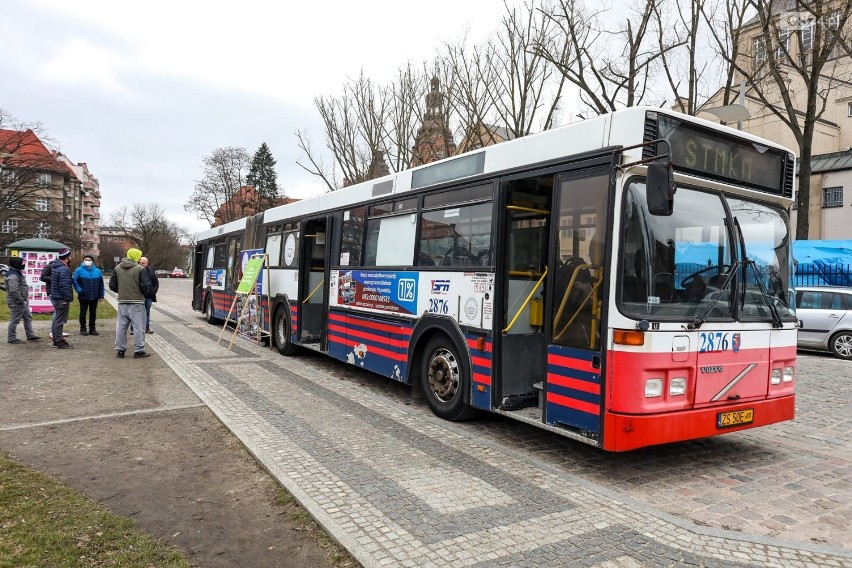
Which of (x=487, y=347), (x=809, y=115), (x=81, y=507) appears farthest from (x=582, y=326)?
(x=809, y=115)

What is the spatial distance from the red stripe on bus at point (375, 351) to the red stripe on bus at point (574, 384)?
2.70 m

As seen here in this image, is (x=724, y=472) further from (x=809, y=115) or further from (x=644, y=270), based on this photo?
(x=809, y=115)

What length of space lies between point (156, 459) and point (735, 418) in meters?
5.21

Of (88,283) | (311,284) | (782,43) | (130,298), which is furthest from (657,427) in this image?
(782,43)

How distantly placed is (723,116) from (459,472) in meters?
11.6

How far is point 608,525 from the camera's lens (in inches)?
161

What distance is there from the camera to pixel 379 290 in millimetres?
8297

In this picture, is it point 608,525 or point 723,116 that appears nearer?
point 608,525

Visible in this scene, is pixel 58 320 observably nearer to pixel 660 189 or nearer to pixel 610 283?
pixel 610 283

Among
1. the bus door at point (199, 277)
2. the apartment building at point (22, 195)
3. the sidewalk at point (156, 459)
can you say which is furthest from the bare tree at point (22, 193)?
the sidewalk at point (156, 459)

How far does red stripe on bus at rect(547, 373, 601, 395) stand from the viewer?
487 cm

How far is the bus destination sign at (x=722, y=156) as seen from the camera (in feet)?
16.4

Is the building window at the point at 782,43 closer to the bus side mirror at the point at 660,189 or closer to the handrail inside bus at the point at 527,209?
the handrail inside bus at the point at 527,209

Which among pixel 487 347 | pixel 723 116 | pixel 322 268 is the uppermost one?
pixel 723 116
